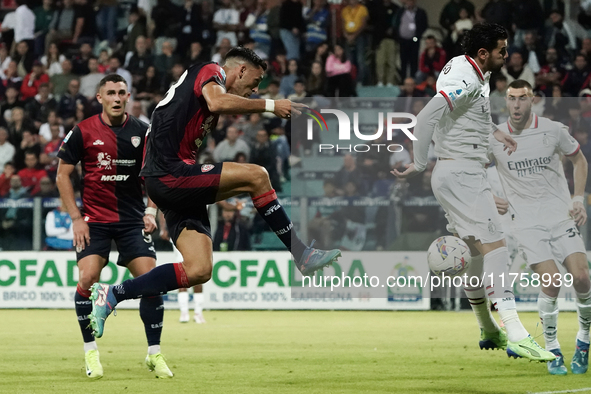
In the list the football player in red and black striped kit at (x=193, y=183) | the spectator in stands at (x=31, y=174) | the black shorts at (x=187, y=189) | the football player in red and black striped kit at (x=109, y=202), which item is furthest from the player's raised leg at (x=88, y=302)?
the spectator in stands at (x=31, y=174)

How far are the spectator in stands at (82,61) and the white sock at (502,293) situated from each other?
14384 mm

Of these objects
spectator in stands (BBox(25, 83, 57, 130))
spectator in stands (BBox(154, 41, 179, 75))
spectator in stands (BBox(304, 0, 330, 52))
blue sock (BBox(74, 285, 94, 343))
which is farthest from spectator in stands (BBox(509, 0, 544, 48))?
blue sock (BBox(74, 285, 94, 343))

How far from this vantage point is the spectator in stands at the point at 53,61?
20.3 m

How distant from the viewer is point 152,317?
8.09 m

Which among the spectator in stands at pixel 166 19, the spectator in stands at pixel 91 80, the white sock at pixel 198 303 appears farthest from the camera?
the spectator in stands at pixel 166 19

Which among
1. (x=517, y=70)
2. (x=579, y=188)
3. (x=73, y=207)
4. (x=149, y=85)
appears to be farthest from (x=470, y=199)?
(x=149, y=85)

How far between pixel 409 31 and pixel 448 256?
12116mm

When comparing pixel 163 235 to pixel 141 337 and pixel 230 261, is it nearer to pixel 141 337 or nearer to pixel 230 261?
pixel 230 261

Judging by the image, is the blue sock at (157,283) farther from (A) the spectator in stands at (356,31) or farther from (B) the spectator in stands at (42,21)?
(B) the spectator in stands at (42,21)

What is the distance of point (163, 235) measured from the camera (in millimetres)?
15547

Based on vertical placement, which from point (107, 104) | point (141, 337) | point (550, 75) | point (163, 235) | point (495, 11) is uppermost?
point (495, 11)

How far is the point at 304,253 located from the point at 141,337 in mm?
5589

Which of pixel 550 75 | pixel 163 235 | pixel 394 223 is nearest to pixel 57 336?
pixel 163 235

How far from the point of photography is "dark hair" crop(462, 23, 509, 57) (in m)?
7.49
